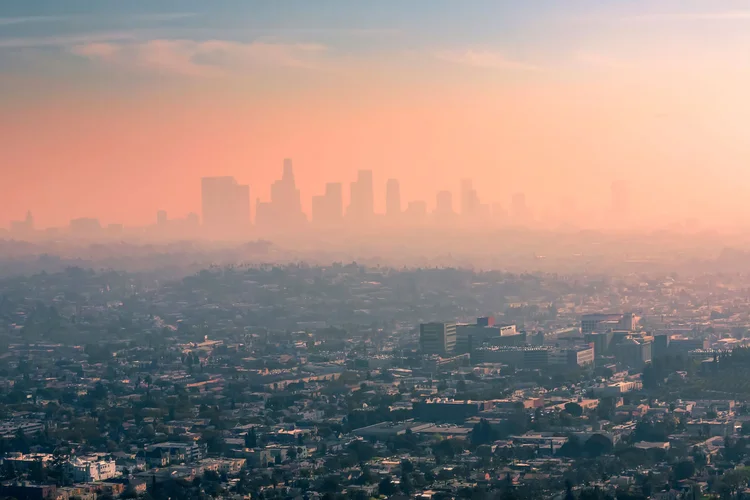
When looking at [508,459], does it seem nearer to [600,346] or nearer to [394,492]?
[394,492]

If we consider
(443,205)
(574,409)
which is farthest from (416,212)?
(574,409)

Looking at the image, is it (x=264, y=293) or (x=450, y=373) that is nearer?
(x=450, y=373)

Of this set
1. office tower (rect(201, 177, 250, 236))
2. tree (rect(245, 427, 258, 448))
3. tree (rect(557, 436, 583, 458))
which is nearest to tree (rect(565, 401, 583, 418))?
tree (rect(557, 436, 583, 458))

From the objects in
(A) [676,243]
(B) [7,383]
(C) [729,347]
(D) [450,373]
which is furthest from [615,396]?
(A) [676,243]

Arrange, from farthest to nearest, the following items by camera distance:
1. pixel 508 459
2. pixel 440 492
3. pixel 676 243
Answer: pixel 676 243
pixel 508 459
pixel 440 492

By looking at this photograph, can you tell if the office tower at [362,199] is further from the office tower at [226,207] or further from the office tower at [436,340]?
the office tower at [436,340]

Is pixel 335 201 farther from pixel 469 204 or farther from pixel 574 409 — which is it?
pixel 574 409

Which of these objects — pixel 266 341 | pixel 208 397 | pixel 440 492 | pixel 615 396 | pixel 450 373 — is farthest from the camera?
pixel 266 341
